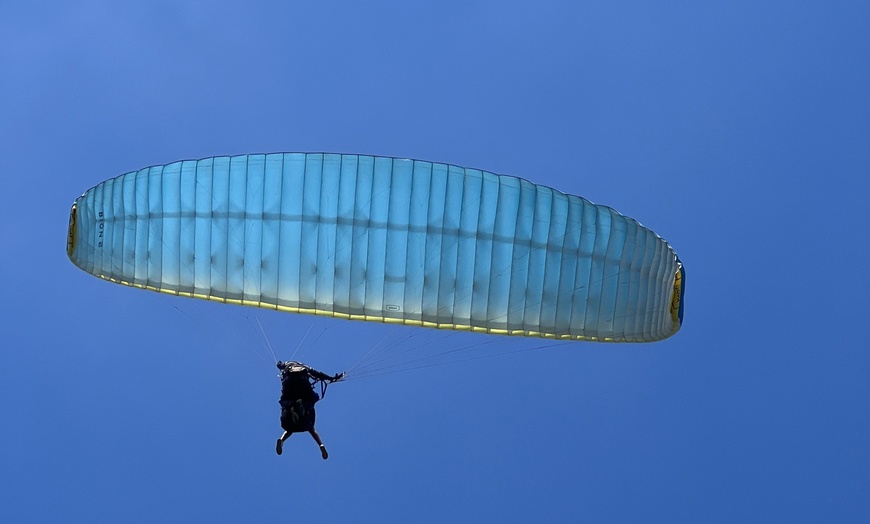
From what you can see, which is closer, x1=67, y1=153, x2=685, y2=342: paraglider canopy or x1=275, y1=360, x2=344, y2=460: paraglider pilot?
x1=67, y1=153, x2=685, y2=342: paraglider canopy

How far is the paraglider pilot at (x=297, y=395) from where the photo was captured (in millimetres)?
31891

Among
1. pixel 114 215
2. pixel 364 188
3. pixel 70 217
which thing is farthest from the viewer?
pixel 70 217

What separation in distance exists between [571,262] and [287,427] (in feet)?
25.9

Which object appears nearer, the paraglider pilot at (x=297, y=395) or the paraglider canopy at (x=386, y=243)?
the paraglider canopy at (x=386, y=243)

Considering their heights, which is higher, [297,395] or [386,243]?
[386,243]

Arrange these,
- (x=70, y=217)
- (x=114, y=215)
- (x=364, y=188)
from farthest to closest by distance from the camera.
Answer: (x=70, y=217) < (x=114, y=215) < (x=364, y=188)

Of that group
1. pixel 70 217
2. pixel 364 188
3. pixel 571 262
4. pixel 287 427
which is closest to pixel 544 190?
pixel 571 262

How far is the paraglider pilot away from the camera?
3189 cm

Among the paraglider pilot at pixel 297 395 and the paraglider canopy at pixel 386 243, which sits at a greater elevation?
the paraglider canopy at pixel 386 243

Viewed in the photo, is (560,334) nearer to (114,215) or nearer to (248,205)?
(248,205)

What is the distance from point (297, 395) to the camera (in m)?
32.0

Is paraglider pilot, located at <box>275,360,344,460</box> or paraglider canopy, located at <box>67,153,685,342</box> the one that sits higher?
paraglider canopy, located at <box>67,153,685,342</box>

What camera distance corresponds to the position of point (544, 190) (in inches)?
1155

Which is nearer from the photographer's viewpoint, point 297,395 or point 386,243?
point 386,243
